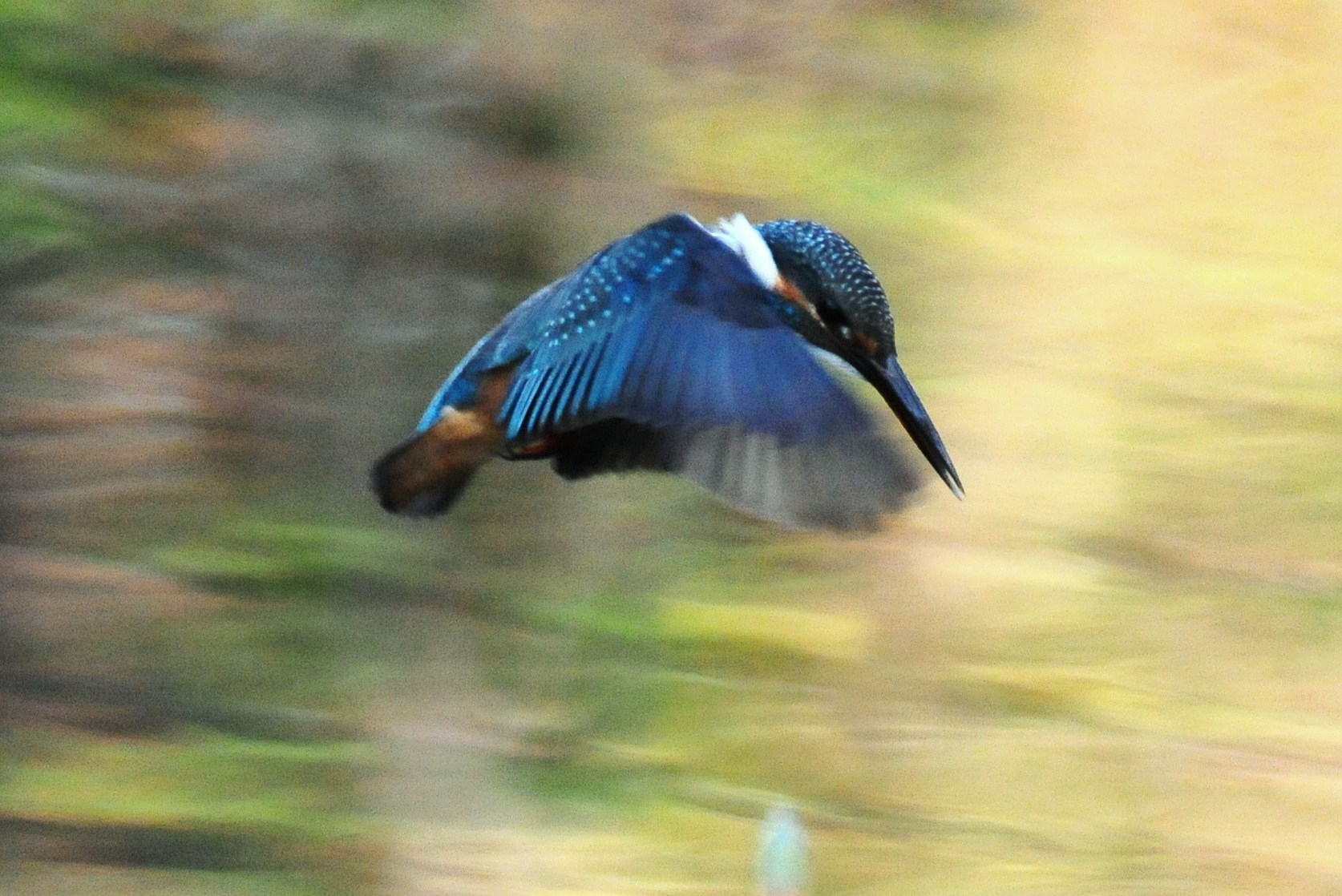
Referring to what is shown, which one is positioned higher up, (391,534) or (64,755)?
(391,534)

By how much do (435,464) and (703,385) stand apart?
1.49 feet

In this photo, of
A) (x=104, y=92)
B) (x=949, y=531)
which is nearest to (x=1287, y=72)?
(x=949, y=531)

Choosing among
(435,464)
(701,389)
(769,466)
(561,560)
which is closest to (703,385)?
(701,389)

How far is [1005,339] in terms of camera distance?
3.75m

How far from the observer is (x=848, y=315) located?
188 centimetres

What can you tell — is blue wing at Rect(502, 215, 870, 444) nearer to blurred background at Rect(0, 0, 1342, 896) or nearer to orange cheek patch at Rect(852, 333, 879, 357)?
orange cheek patch at Rect(852, 333, 879, 357)

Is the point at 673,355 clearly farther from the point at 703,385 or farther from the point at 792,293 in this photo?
the point at 792,293

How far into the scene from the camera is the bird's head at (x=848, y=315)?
6.14 ft

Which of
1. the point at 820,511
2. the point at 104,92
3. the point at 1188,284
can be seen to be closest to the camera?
the point at 820,511

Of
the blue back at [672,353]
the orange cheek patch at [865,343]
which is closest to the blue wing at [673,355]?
the blue back at [672,353]

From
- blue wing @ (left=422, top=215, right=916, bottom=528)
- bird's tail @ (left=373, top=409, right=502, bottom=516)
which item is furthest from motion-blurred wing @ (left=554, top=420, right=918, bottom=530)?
bird's tail @ (left=373, top=409, right=502, bottom=516)

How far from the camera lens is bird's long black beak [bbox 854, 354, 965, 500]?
1838 millimetres

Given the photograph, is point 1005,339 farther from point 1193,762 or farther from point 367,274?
point 367,274

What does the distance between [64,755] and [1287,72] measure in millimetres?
3249
